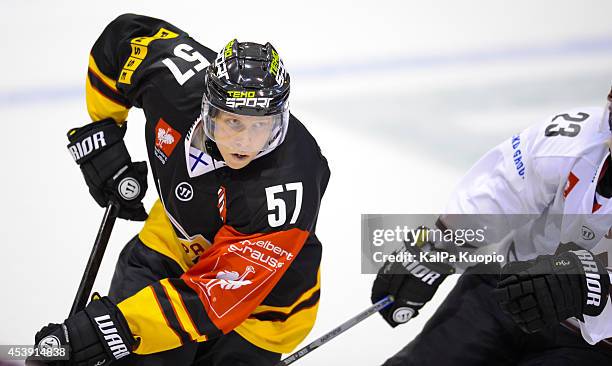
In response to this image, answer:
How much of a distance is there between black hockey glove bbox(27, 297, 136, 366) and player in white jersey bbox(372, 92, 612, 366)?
0.96 m

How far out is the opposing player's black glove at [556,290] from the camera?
2.71 meters

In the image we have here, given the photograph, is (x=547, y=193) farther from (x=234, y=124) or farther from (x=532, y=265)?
(x=234, y=124)

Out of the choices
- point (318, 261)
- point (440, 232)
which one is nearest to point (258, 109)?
point (318, 261)

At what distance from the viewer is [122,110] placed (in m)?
3.08

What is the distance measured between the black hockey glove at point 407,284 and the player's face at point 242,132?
0.84 meters

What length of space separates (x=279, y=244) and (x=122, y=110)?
0.80 m

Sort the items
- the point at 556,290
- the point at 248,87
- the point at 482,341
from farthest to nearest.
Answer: the point at 482,341
the point at 556,290
the point at 248,87

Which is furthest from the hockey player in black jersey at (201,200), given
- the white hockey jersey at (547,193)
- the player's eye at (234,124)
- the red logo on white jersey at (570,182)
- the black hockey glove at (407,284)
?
the red logo on white jersey at (570,182)

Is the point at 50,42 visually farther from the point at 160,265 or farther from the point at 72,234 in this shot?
the point at 160,265

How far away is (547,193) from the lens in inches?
117

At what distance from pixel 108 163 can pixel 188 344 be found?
619 millimetres

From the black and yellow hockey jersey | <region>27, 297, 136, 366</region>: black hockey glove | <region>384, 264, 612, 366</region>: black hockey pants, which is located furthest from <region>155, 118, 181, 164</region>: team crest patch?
<region>384, 264, 612, 366</region>: black hockey pants

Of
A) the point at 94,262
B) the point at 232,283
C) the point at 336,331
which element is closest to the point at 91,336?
the point at 232,283

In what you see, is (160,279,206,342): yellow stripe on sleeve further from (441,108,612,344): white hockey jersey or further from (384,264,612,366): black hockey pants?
(441,108,612,344): white hockey jersey
